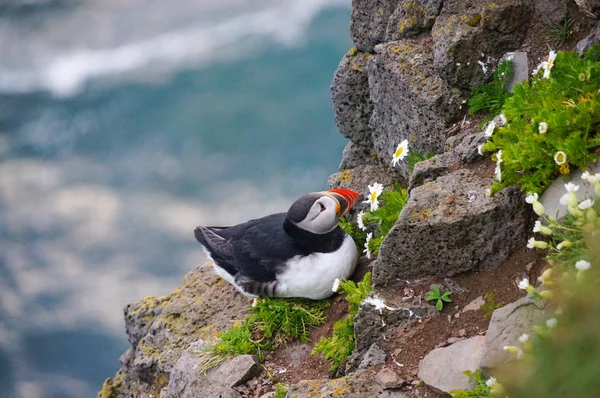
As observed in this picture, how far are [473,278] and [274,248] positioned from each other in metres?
2.00

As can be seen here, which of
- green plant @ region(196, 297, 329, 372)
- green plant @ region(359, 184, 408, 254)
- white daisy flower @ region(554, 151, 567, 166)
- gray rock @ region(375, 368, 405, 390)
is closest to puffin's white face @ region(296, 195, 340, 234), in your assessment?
green plant @ region(359, 184, 408, 254)

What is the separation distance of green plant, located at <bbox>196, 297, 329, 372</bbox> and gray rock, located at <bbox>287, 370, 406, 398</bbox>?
1540 millimetres

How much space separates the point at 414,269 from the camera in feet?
17.3

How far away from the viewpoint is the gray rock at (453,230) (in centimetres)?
495

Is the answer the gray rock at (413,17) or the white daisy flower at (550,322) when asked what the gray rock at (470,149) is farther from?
the white daisy flower at (550,322)

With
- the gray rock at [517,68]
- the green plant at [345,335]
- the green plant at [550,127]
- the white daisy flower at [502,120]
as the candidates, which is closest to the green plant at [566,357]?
the green plant at [550,127]

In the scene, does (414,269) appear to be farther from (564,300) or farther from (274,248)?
(564,300)

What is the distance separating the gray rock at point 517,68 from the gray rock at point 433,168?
1.05 meters

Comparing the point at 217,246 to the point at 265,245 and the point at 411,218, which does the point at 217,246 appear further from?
the point at 411,218

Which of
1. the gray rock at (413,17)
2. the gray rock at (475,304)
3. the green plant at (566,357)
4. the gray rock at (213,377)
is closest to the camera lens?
the green plant at (566,357)

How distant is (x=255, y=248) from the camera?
656cm

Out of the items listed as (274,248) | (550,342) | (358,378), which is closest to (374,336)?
(358,378)

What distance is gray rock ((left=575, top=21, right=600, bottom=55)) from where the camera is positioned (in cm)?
556

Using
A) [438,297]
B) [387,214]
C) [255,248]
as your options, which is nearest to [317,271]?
[255,248]
